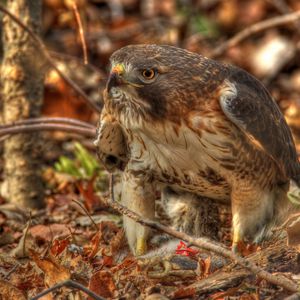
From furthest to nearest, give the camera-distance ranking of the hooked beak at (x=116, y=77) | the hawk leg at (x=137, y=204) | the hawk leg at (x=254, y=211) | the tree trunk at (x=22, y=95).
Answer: the tree trunk at (x=22, y=95) < the hawk leg at (x=137, y=204) < the hawk leg at (x=254, y=211) < the hooked beak at (x=116, y=77)

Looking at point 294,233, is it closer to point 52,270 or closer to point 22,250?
point 52,270

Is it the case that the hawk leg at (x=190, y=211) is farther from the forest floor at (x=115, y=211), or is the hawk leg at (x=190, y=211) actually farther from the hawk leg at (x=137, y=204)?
the hawk leg at (x=137, y=204)

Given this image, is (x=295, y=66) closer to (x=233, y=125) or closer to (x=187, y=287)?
(x=233, y=125)

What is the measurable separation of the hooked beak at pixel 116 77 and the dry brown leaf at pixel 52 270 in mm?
957

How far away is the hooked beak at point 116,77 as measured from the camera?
15.2ft

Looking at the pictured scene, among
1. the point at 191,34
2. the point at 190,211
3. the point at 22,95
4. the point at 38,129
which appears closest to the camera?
the point at 190,211

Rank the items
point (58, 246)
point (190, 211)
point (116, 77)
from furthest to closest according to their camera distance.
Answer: point (190, 211)
point (58, 246)
point (116, 77)

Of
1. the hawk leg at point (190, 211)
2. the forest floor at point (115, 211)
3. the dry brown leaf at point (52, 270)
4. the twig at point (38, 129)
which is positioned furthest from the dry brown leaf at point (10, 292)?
the twig at point (38, 129)

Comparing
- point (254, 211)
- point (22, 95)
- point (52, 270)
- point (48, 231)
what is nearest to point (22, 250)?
point (48, 231)

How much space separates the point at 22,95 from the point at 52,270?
2318mm

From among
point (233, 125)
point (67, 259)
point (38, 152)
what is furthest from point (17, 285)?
point (38, 152)

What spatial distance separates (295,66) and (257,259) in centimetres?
705

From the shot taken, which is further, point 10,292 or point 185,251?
point 185,251

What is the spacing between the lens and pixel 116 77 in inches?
182
